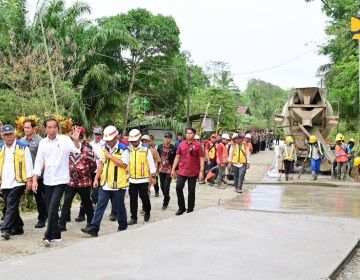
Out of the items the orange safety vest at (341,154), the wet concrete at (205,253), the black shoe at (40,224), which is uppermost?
the orange safety vest at (341,154)

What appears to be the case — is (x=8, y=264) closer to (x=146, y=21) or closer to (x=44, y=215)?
(x=44, y=215)

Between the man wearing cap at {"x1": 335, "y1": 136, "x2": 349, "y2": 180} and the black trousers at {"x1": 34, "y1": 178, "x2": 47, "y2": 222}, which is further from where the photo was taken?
the man wearing cap at {"x1": 335, "y1": 136, "x2": 349, "y2": 180}

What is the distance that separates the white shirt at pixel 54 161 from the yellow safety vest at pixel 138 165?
1764 millimetres

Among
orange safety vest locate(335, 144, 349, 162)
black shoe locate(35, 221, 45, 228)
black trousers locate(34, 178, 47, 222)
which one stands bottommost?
black shoe locate(35, 221, 45, 228)

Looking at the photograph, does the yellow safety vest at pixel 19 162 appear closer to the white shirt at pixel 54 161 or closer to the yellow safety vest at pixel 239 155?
the white shirt at pixel 54 161

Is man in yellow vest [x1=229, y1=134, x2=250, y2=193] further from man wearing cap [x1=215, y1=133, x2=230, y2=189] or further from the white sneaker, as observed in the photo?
the white sneaker

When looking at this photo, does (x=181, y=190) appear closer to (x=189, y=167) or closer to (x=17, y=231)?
(x=189, y=167)

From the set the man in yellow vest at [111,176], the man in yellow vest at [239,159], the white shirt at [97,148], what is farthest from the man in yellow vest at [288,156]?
the man in yellow vest at [111,176]

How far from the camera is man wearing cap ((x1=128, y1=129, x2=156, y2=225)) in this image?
8.82 m

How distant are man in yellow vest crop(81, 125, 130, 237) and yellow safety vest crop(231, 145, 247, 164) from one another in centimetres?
614

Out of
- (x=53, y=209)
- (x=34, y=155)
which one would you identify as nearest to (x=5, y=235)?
(x=53, y=209)

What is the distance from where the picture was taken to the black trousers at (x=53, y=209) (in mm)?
6898

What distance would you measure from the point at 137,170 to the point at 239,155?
5113mm

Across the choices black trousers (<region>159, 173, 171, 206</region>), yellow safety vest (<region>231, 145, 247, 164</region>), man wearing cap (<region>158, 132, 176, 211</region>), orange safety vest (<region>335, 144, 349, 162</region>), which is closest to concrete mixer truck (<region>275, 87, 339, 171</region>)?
orange safety vest (<region>335, 144, 349, 162</region>)
